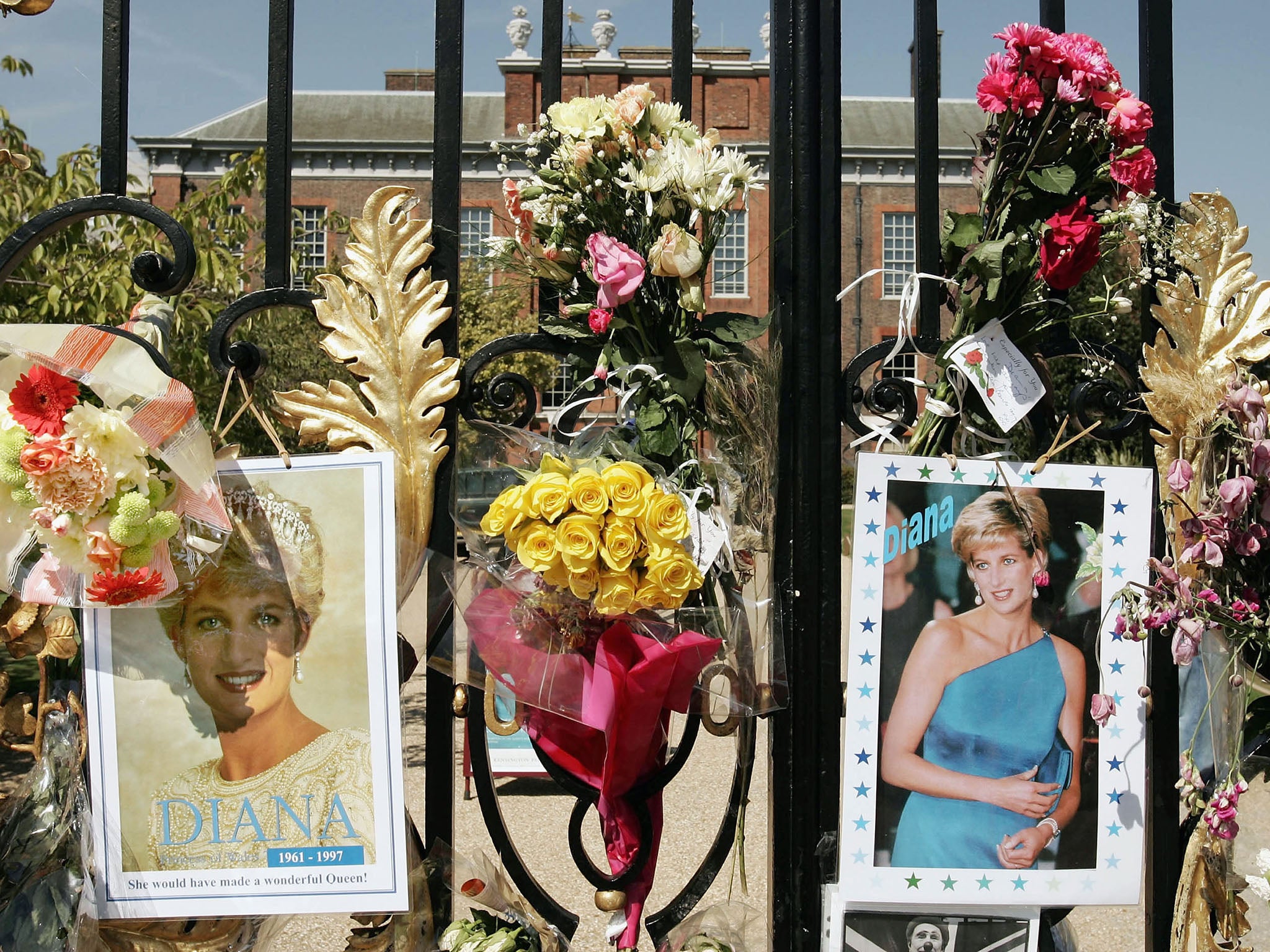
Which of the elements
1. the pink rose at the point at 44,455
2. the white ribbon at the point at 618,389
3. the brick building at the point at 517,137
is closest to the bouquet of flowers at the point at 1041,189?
the white ribbon at the point at 618,389

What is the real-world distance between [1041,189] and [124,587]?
1.60m

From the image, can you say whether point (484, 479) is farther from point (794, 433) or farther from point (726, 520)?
point (794, 433)

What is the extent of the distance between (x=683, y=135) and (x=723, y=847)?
1.25 meters

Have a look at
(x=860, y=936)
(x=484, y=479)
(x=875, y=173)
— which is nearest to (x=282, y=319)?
A: (x=484, y=479)

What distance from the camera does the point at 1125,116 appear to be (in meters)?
1.67

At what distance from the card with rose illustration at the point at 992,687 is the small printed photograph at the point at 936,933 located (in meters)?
0.05

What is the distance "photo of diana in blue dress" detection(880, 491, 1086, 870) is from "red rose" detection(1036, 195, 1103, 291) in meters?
0.38

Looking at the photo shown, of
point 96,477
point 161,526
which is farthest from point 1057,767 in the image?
point 96,477

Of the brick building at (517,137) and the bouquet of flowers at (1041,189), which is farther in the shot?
the brick building at (517,137)

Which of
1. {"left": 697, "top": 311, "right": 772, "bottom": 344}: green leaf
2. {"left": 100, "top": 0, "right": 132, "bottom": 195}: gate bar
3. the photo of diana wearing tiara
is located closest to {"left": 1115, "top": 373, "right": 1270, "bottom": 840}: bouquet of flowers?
{"left": 697, "top": 311, "right": 772, "bottom": 344}: green leaf

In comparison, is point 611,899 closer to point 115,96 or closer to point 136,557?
point 136,557

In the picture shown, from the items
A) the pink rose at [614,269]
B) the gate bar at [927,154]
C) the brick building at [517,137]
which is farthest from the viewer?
the brick building at [517,137]

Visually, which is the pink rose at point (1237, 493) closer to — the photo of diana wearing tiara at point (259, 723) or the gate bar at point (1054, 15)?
the gate bar at point (1054, 15)

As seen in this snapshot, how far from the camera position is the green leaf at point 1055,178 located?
1.69 metres
